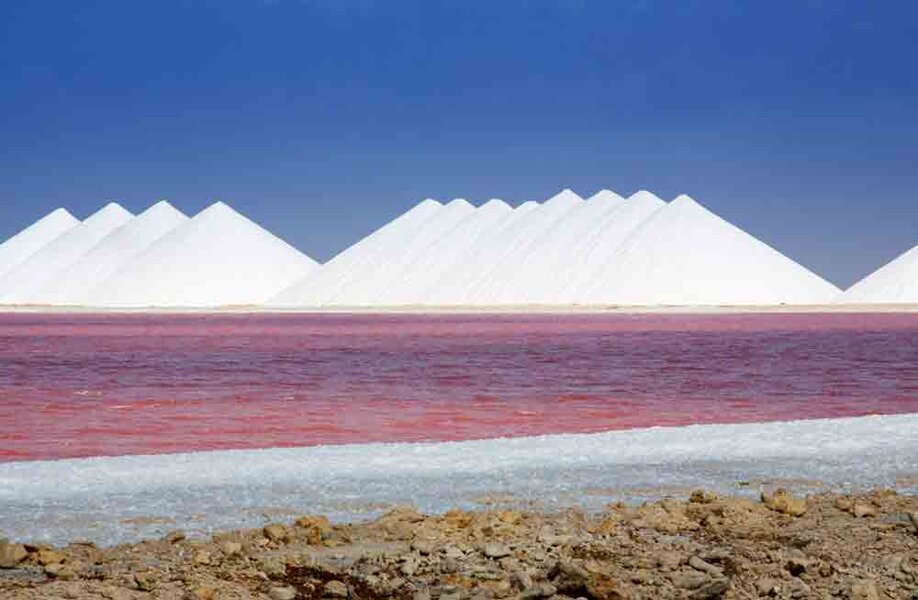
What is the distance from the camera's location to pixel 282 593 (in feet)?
18.7

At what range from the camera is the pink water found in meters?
14.2

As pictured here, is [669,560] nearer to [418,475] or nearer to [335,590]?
[335,590]

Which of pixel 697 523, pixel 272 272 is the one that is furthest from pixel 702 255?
pixel 697 523

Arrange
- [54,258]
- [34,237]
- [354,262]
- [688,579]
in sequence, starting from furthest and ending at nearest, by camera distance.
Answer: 1. [34,237]
2. [54,258]
3. [354,262]
4. [688,579]

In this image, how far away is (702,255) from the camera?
85.4 meters

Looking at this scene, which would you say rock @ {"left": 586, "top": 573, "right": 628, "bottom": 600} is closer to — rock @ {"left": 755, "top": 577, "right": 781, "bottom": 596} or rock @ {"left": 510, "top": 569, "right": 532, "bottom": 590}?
rock @ {"left": 510, "top": 569, "right": 532, "bottom": 590}

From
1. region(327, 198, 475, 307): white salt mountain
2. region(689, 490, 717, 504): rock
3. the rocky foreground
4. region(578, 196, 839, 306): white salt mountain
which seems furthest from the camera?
region(327, 198, 475, 307): white salt mountain

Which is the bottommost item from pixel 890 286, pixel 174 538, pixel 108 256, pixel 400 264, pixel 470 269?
pixel 174 538

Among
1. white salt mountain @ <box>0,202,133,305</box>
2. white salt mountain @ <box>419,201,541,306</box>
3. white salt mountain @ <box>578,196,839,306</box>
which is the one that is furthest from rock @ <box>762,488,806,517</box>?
white salt mountain @ <box>0,202,133,305</box>

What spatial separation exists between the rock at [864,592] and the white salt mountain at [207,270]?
310 feet

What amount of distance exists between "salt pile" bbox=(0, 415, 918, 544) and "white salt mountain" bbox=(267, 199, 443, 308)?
80521mm

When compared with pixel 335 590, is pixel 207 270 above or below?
above

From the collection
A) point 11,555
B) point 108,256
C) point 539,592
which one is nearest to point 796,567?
point 539,592

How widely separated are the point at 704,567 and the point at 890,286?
290ft
